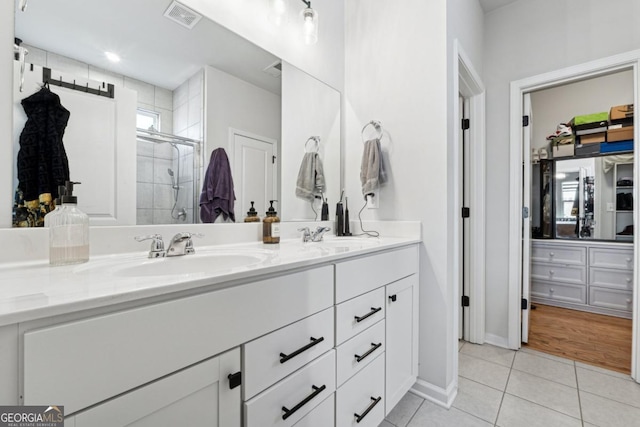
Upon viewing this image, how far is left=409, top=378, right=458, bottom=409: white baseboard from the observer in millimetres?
1514

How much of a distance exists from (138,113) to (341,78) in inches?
54.2

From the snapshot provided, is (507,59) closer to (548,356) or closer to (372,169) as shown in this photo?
(372,169)

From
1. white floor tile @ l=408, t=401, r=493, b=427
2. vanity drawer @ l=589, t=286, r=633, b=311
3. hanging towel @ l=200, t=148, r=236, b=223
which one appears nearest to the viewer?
hanging towel @ l=200, t=148, r=236, b=223

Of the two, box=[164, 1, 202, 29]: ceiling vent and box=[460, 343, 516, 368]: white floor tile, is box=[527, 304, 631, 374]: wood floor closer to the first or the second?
box=[460, 343, 516, 368]: white floor tile

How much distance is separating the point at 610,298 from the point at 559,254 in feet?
1.80

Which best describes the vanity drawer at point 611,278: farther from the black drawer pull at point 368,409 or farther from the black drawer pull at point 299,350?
the black drawer pull at point 299,350

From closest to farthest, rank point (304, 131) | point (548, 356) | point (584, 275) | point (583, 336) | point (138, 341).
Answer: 1. point (138, 341)
2. point (304, 131)
3. point (548, 356)
4. point (583, 336)
5. point (584, 275)

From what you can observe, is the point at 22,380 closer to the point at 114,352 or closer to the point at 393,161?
the point at 114,352

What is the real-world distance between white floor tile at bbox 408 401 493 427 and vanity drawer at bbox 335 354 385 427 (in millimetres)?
327

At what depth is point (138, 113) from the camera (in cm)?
109

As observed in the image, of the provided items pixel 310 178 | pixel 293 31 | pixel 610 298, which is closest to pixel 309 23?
pixel 293 31

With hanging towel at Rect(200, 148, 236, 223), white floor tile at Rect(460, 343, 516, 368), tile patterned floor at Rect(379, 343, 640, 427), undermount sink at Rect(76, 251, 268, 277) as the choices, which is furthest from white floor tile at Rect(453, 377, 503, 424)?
hanging towel at Rect(200, 148, 236, 223)

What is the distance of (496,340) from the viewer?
85.9 inches

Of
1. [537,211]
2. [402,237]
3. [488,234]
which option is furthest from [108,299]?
[537,211]
